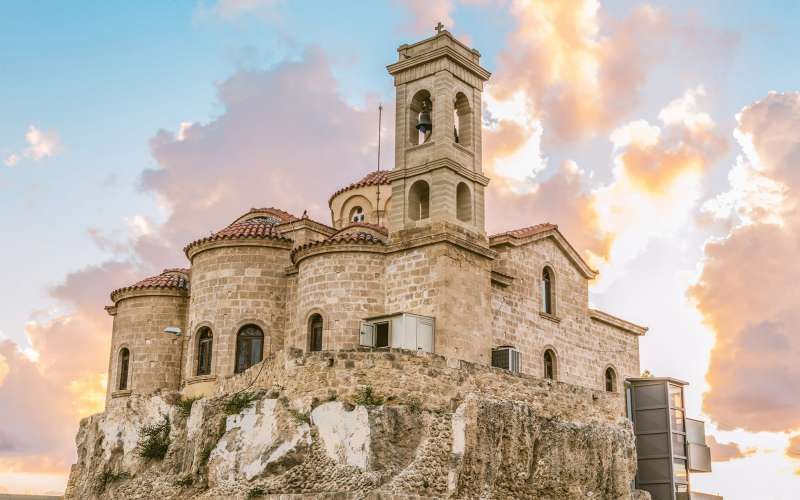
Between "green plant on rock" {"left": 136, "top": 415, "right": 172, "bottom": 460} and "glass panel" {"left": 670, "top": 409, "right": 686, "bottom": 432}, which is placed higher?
"glass panel" {"left": 670, "top": 409, "right": 686, "bottom": 432}

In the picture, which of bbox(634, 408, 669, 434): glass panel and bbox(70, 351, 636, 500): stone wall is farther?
bbox(634, 408, 669, 434): glass panel

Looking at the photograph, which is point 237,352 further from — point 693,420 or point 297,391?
point 693,420

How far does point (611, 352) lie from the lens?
31594mm

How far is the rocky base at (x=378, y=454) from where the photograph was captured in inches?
786

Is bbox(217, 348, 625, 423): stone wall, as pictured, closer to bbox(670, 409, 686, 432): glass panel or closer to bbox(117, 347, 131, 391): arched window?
bbox(117, 347, 131, 391): arched window

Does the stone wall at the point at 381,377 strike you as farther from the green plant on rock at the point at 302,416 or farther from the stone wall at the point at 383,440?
the green plant on rock at the point at 302,416

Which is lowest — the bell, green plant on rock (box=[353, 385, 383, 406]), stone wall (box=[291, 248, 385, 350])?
green plant on rock (box=[353, 385, 383, 406])

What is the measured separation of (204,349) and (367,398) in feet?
24.9

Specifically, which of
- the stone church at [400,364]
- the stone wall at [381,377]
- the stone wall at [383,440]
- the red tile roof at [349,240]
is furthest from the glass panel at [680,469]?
the red tile roof at [349,240]

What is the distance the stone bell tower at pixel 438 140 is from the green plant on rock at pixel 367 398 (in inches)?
222

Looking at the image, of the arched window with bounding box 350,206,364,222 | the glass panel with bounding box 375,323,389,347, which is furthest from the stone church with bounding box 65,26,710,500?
the arched window with bounding box 350,206,364,222

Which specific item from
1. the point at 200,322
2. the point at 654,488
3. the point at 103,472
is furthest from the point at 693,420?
the point at 103,472

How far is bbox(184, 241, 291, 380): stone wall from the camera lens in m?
26.2

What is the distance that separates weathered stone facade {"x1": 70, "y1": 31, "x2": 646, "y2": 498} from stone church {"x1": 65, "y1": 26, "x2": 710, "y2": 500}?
5cm
